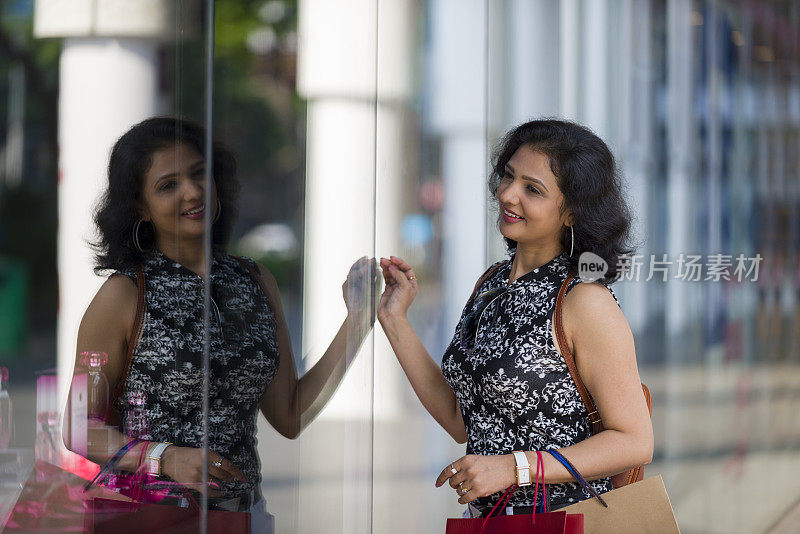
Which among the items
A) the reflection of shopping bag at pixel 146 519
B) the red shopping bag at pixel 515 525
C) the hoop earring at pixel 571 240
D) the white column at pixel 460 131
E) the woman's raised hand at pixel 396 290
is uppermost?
the white column at pixel 460 131

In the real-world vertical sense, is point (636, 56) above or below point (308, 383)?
above

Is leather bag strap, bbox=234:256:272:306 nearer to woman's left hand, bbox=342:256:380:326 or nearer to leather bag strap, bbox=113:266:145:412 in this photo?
leather bag strap, bbox=113:266:145:412

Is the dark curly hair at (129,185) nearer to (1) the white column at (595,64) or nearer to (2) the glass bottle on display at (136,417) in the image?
(2) the glass bottle on display at (136,417)

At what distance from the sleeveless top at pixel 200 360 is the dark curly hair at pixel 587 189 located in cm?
73

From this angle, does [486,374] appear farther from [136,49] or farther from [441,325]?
[441,325]

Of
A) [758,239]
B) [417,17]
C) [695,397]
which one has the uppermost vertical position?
[417,17]

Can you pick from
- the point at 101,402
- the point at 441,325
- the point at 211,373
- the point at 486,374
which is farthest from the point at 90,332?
the point at 441,325

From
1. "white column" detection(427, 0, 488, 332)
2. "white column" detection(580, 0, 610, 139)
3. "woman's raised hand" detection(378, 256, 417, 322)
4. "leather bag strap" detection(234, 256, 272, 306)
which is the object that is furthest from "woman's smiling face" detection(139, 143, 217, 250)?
"white column" detection(580, 0, 610, 139)

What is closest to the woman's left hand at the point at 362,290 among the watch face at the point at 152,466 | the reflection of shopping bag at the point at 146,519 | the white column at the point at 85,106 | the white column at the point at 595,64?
the reflection of shopping bag at the point at 146,519

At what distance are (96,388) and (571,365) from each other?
962 mm

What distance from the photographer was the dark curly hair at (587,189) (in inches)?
71.6

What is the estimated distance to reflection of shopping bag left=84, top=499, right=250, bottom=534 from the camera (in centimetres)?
105

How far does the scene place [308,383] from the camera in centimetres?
160

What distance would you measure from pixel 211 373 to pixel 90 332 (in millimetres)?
276
